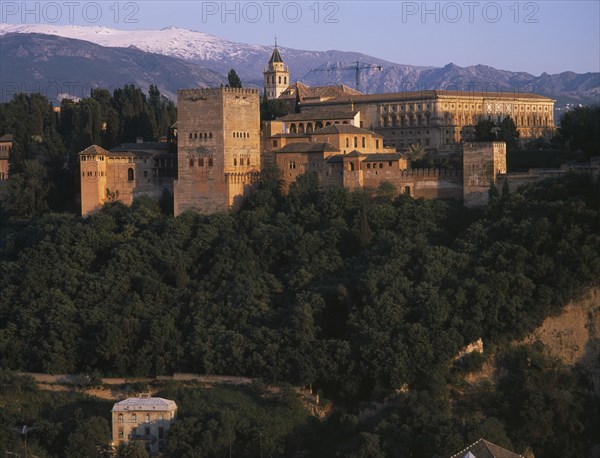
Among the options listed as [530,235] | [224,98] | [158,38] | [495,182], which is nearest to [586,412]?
[530,235]

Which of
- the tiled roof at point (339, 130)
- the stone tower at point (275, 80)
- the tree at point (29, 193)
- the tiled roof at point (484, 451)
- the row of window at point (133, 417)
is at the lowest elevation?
the row of window at point (133, 417)

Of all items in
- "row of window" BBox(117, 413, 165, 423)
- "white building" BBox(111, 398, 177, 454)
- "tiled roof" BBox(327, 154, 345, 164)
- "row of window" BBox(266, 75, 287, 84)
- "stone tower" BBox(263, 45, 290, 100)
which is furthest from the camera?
"row of window" BBox(266, 75, 287, 84)

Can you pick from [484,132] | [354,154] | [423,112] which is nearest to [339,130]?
[354,154]

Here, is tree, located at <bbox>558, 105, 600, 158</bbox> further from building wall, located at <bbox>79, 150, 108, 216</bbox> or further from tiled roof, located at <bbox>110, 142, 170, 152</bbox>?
building wall, located at <bbox>79, 150, 108, 216</bbox>

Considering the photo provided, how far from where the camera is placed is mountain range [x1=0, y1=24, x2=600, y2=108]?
338ft

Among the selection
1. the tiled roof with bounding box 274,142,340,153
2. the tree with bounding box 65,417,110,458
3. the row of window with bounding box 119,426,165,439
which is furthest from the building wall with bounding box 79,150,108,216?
the tree with bounding box 65,417,110,458

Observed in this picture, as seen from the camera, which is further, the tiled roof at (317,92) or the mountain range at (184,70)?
the mountain range at (184,70)

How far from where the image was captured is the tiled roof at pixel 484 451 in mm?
27328

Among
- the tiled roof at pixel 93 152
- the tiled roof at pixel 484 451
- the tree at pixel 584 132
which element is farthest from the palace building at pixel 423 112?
the tiled roof at pixel 484 451

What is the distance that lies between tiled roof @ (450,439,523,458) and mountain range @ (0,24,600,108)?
2501 inches

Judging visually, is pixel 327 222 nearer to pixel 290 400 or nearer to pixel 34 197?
pixel 290 400

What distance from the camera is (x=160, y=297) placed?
1483 inches

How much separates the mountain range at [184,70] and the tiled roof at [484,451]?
6353 cm

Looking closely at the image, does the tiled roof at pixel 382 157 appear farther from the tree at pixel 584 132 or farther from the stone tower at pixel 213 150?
the tree at pixel 584 132
